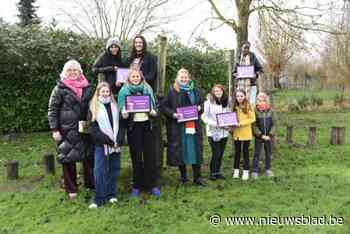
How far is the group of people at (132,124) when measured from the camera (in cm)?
491

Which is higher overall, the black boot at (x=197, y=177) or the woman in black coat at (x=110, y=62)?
the woman in black coat at (x=110, y=62)

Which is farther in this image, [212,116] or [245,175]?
[245,175]

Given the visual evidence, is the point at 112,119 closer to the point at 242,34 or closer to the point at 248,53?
the point at 248,53

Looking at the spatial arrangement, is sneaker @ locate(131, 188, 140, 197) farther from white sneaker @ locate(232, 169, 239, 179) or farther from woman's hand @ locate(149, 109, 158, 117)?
white sneaker @ locate(232, 169, 239, 179)

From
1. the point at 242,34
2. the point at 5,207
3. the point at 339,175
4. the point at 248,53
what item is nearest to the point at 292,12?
the point at 242,34

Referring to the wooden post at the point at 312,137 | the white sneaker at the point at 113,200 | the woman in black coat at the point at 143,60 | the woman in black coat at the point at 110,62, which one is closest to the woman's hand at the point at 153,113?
the woman in black coat at the point at 143,60

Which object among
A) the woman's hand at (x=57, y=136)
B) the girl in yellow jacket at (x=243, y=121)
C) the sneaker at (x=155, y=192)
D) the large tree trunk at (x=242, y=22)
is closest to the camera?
the woman's hand at (x=57, y=136)

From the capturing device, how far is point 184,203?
16.6 ft

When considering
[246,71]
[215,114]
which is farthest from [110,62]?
[246,71]

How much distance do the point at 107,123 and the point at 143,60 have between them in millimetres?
1223

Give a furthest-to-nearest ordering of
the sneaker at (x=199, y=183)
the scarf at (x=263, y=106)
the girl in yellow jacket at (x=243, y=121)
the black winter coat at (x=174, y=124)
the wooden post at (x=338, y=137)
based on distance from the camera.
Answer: the wooden post at (x=338, y=137) < the scarf at (x=263, y=106) < the girl in yellow jacket at (x=243, y=121) < the sneaker at (x=199, y=183) < the black winter coat at (x=174, y=124)

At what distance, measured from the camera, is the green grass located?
14.3 feet

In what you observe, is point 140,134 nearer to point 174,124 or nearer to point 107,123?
point 107,123

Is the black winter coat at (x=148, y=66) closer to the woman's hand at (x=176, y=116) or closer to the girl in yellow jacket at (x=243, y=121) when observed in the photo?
the woman's hand at (x=176, y=116)
